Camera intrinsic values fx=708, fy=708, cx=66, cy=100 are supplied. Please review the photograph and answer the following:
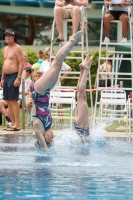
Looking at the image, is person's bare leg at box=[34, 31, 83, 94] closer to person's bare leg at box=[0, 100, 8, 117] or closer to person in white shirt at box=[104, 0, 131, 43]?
person in white shirt at box=[104, 0, 131, 43]

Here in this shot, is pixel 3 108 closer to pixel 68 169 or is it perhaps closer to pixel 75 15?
pixel 75 15

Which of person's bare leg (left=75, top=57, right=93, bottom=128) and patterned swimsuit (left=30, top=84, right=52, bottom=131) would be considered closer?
patterned swimsuit (left=30, top=84, right=52, bottom=131)

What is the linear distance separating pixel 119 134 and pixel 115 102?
852mm

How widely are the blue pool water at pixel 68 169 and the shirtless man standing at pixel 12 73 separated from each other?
254 centimetres

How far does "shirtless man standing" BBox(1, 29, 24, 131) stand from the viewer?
16.0m

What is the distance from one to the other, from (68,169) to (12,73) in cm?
697

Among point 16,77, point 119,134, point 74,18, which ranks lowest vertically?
point 119,134

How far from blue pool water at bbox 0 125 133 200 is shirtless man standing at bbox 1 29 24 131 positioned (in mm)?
2543

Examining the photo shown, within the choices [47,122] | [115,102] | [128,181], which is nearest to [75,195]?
[128,181]

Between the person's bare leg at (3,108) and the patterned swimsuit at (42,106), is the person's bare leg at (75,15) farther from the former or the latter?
the patterned swimsuit at (42,106)

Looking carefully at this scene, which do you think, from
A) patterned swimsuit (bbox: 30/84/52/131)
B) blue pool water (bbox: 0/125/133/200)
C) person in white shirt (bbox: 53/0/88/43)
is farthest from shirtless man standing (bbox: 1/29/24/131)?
patterned swimsuit (bbox: 30/84/52/131)

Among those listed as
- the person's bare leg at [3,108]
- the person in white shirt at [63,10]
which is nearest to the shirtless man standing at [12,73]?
the person's bare leg at [3,108]

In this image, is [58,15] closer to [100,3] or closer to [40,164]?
[40,164]

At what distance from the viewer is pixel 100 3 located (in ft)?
103
